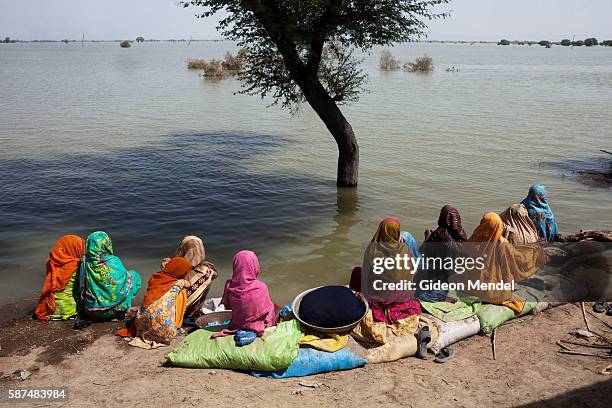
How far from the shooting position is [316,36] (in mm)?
11133

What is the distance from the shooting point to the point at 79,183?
43.1 feet

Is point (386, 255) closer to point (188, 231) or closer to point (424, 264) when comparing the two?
point (424, 264)

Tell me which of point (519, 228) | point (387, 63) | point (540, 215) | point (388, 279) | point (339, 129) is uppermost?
point (387, 63)

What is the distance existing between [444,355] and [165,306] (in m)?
3.10

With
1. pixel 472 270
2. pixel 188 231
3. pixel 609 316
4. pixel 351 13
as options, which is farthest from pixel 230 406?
pixel 351 13

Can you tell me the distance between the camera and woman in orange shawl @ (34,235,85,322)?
6.38 metres

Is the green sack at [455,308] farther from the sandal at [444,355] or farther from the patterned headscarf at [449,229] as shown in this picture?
the patterned headscarf at [449,229]

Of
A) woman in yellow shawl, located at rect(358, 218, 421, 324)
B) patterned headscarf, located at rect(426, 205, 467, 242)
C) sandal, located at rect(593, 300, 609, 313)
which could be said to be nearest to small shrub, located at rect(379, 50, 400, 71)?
patterned headscarf, located at rect(426, 205, 467, 242)

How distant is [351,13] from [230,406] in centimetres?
906

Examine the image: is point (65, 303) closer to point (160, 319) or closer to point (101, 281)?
point (101, 281)

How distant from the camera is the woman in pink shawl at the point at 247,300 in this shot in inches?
216

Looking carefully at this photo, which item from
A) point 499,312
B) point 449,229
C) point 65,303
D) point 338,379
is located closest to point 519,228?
point 449,229

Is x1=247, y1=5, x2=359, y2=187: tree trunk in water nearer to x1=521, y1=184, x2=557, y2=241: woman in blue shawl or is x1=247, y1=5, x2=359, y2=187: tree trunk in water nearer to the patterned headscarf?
x1=521, y1=184, x2=557, y2=241: woman in blue shawl

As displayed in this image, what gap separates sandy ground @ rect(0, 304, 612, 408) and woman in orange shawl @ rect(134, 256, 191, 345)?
20 cm
